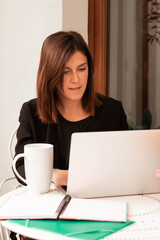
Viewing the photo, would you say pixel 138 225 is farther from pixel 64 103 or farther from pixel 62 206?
pixel 64 103

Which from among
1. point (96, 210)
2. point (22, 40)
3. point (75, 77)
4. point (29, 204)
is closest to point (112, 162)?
point (96, 210)

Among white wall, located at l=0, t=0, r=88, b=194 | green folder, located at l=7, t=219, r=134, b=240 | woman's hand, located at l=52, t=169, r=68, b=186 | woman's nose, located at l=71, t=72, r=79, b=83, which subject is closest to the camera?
green folder, located at l=7, t=219, r=134, b=240

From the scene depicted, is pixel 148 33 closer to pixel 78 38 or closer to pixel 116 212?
pixel 78 38

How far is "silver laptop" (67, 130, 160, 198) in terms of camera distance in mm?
935

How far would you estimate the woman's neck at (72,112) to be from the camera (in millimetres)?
1561

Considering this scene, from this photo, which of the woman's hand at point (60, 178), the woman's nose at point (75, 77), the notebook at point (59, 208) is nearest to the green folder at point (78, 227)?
the notebook at point (59, 208)

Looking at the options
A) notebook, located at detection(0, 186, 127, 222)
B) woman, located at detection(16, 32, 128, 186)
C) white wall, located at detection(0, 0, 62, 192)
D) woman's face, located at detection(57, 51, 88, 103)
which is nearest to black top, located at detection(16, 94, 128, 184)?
woman, located at detection(16, 32, 128, 186)

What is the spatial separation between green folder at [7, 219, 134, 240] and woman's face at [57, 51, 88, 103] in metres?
0.72

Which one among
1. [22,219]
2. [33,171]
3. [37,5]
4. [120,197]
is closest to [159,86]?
[37,5]

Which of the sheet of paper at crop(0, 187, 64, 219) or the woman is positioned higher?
the woman

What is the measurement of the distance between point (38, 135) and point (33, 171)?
0.56m

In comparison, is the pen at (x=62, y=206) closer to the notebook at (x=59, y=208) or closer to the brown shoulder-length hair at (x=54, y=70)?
the notebook at (x=59, y=208)

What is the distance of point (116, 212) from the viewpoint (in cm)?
86

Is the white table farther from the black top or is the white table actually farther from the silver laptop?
the black top
